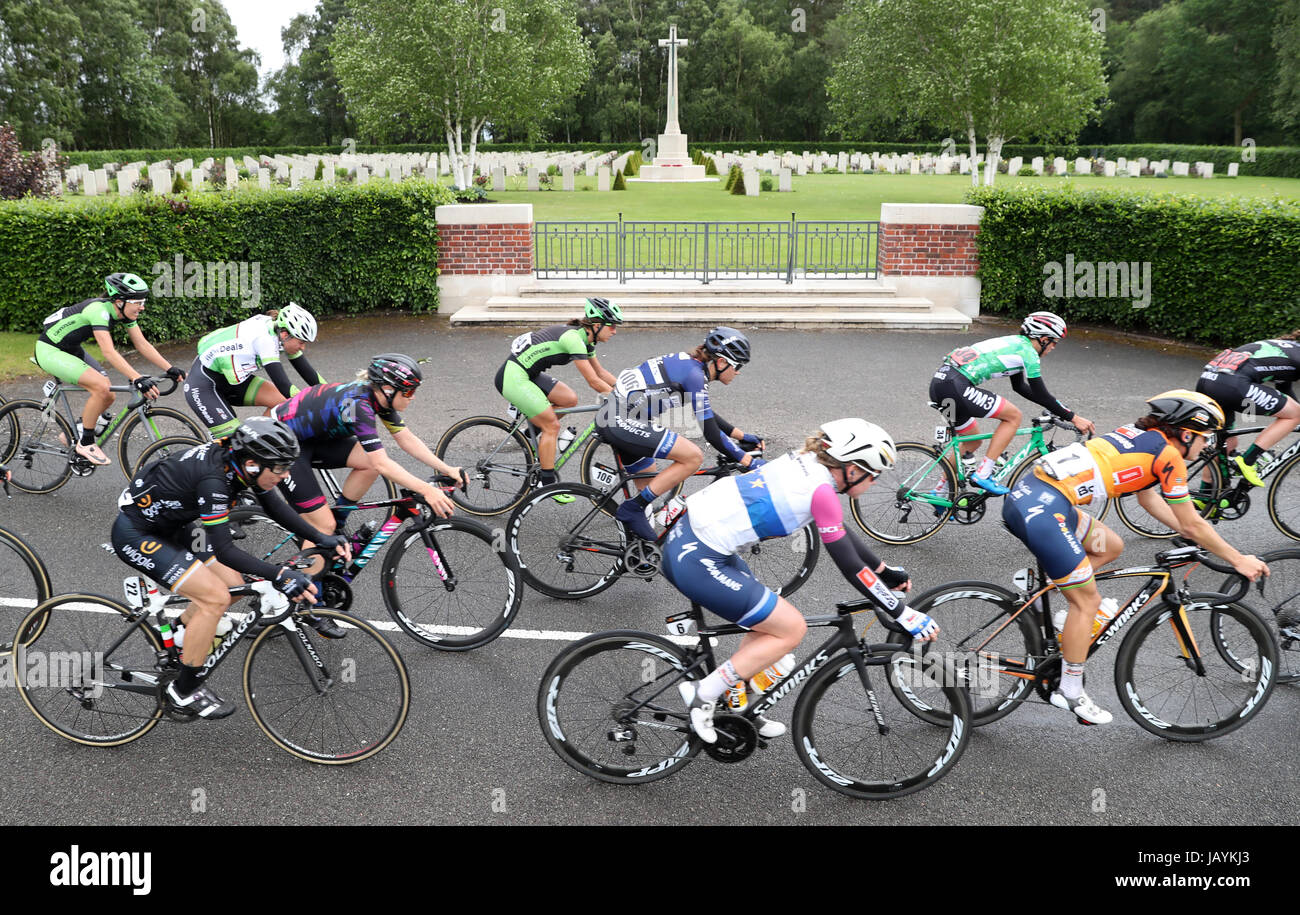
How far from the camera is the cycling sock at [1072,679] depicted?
496 centimetres

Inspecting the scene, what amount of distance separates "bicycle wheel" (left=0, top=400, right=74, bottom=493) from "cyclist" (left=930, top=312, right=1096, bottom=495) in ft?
25.8

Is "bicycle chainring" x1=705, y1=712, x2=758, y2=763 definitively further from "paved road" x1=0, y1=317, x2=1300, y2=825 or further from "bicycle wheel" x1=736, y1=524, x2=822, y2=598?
"bicycle wheel" x1=736, y1=524, x2=822, y2=598

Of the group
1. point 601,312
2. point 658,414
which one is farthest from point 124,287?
point 658,414

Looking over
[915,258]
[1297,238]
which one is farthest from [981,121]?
[1297,238]

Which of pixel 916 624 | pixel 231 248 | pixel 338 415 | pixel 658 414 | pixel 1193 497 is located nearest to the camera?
pixel 916 624

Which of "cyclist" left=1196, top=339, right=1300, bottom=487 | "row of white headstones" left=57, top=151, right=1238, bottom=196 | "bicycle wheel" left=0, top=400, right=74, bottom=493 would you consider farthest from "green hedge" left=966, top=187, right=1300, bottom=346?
"row of white headstones" left=57, top=151, right=1238, bottom=196

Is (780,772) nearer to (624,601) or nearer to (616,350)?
(624,601)

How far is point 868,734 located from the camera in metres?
4.75

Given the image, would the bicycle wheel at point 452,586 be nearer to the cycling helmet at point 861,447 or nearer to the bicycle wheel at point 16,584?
the bicycle wheel at point 16,584

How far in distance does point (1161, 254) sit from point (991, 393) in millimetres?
8945

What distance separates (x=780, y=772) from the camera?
490 cm

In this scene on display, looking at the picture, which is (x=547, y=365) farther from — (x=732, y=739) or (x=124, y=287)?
(x=732, y=739)

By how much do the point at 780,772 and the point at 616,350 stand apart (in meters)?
10.4

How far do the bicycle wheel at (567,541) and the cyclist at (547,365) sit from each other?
4.10 feet
